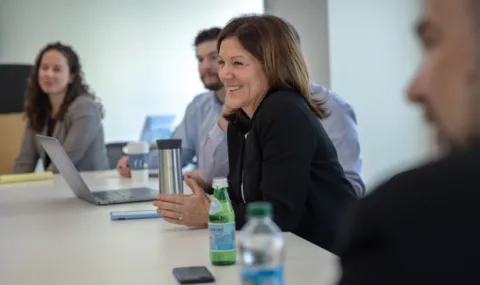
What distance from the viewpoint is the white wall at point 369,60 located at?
413cm

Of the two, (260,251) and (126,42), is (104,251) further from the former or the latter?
(126,42)

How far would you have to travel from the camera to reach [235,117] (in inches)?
91.1

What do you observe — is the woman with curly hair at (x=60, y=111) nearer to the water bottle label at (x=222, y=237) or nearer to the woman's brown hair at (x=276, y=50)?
the woman's brown hair at (x=276, y=50)

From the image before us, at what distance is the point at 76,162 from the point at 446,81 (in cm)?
347

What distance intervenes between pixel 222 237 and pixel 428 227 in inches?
36.6

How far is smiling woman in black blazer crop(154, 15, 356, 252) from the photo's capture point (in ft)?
6.22

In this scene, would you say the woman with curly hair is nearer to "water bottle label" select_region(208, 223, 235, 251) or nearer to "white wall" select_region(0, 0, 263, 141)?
"white wall" select_region(0, 0, 263, 141)

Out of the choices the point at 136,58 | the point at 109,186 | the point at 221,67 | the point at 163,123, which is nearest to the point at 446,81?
the point at 221,67

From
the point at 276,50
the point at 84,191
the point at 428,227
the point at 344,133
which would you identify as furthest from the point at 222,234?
the point at 344,133

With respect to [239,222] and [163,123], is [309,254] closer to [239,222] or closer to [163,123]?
[239,222]

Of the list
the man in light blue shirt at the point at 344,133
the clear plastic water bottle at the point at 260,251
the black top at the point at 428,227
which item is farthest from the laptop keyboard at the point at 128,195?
the black top at the point at 428,227

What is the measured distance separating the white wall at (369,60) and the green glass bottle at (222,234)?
269 cm

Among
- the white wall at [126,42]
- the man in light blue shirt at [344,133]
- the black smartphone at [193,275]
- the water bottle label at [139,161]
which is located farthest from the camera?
the white wall at [126,42]

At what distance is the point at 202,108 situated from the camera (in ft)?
12.3
